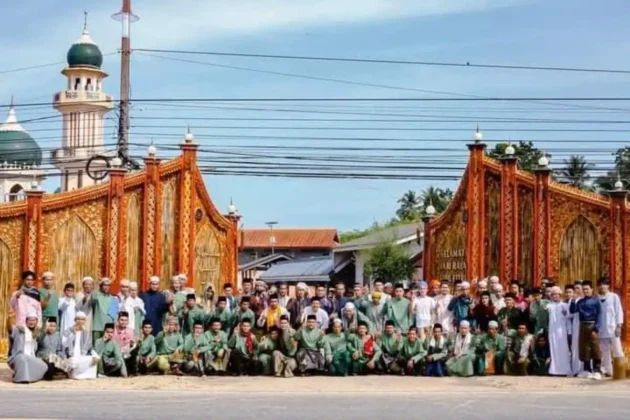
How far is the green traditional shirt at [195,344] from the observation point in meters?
15.7

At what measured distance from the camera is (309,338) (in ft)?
51.5

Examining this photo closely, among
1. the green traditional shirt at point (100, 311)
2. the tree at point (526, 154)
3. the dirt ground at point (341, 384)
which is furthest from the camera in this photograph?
the tree at point (526, 154)

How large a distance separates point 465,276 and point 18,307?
367 inches

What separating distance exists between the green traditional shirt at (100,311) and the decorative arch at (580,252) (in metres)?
8.68

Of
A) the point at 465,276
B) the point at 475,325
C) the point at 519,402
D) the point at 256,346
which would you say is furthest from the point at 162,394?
the point at 465,276

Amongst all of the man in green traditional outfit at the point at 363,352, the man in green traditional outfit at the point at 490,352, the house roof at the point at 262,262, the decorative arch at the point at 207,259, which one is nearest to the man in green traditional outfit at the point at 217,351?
the man in green traditional outfit at the point at 363,352

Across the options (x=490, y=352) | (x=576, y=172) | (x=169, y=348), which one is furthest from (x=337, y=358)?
(x=576, y=172)

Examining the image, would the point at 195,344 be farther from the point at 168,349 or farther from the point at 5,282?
the point at 5,282

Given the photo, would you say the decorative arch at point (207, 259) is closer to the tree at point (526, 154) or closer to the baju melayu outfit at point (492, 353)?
the baju melayu outfit at point (492, 353)

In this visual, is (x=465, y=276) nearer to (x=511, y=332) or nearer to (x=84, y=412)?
(x=511, y=332)

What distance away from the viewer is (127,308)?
53.2 ft

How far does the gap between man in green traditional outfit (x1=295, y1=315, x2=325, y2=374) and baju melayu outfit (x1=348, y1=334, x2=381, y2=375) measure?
0.48m

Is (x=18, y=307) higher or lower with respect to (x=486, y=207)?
lower

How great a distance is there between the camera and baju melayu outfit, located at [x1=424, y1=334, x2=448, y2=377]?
1566 cm
